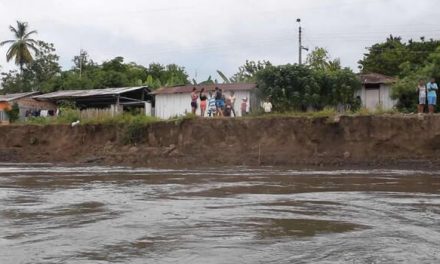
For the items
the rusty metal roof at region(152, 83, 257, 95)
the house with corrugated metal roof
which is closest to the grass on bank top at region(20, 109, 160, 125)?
the house with corrugated metal roof

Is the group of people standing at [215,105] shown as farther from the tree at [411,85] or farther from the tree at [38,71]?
the tree at [38,71]

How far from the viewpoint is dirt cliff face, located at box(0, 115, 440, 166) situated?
24188 mm

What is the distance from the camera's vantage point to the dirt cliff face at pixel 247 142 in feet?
79.4

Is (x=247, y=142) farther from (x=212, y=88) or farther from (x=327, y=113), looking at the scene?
(x=212, y=88)

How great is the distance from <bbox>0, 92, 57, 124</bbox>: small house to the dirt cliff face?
398 inches

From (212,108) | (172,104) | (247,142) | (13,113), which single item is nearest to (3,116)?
(13,113)

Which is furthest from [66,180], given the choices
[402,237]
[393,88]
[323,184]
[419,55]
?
[419,55]

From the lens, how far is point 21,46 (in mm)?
59219

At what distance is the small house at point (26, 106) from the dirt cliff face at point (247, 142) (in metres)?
10.1

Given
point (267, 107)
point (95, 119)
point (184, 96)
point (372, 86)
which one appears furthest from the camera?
point (184, 96)

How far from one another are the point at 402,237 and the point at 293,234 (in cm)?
162

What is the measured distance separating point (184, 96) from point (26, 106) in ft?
48.3

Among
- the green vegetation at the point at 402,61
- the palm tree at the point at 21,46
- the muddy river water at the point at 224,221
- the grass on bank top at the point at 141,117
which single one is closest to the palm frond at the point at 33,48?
the palm tree at the point at 21,46

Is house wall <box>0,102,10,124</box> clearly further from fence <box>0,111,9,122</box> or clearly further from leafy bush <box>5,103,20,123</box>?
leafy bush <box>5,103,20,123</box>
